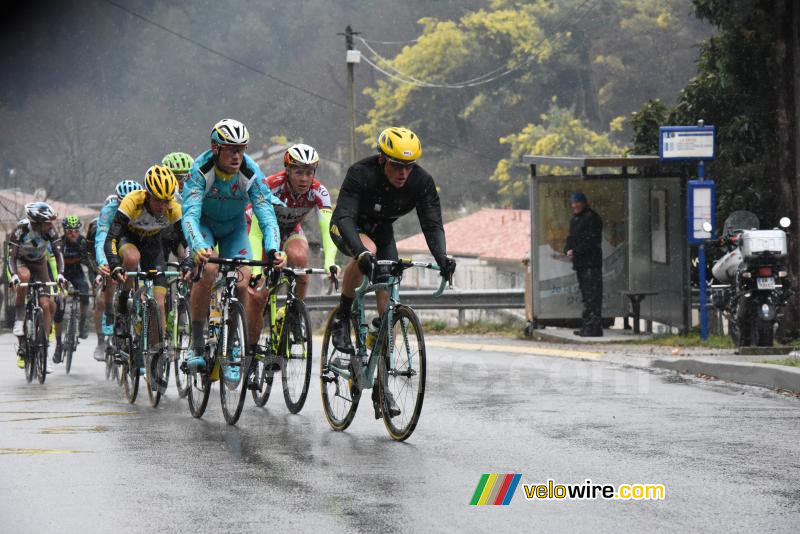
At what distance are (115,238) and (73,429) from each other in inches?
105

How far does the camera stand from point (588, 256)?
1831 centimetres

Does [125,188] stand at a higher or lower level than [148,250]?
higher

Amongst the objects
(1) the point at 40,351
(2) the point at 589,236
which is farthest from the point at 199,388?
(2) the point at 589,236

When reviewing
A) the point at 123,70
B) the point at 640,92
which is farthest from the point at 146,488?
the point at 123,70

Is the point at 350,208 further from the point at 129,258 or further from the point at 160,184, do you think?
the point at 129,258

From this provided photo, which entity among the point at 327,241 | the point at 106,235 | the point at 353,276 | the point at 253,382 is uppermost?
the point at 106,235

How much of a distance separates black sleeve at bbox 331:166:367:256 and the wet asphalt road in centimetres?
133

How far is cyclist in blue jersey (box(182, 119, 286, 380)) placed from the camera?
10188mm

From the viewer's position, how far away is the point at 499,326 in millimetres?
22125

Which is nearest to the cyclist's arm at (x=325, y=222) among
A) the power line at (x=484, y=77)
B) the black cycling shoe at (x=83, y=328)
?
the black cycling shoe at (x=83, y=328)

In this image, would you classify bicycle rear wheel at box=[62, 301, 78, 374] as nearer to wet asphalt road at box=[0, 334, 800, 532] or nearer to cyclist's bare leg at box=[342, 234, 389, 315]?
wet asphalt road at box=[0, 334, 800, 532]

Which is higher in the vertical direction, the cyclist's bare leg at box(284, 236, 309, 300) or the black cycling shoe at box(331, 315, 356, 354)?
the cyclist's bare leg at box(284, 236, 309, 300)

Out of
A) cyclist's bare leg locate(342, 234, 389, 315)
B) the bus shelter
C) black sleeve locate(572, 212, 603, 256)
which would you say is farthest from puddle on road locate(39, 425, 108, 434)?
the bus shelter

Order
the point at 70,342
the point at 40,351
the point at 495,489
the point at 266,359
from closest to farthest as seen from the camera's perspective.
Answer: the point at 495,489 → the point at 266,359 → the point at 40,351 → the point at 70,342
